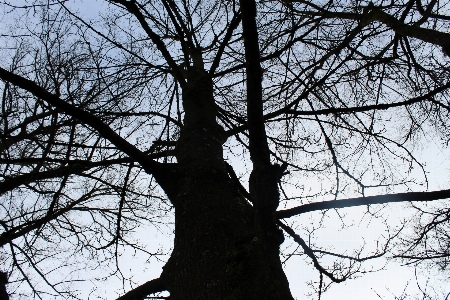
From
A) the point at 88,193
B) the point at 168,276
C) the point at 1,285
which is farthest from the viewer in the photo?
the point at 88,193

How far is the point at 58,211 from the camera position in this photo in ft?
11.7

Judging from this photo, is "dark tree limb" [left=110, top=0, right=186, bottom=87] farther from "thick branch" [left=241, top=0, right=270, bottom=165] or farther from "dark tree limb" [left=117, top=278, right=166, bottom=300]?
"dark tree limb" [left=117, top=278, right=166, bottom=300]

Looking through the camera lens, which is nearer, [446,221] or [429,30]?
[446,221]

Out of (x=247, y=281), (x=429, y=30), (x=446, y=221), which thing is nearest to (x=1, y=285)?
(x=247, y=281)

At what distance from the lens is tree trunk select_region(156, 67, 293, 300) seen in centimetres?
131

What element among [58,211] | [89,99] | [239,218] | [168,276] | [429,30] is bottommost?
[168,276]

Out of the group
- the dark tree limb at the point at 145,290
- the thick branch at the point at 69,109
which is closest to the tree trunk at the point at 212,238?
the dark tree limb at the point at 145,290

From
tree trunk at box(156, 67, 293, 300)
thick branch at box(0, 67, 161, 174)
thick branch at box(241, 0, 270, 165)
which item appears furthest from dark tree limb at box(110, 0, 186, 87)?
thick branch at box(241, 0, 270, 165)

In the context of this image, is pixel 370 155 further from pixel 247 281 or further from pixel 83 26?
pixel 83 26

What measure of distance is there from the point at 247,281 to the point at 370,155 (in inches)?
105

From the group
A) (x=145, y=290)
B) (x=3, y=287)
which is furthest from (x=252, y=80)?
(x=3, y=287)

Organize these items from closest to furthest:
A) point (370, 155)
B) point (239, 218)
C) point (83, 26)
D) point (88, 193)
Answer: point (239, 218) → point (83, 26) → point (370, 155) → point (88, 193)

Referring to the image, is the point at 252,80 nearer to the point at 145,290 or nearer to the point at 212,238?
the point at 212,238

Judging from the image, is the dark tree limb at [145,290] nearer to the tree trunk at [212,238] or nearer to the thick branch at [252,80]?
the tree trunk at [212,238]
